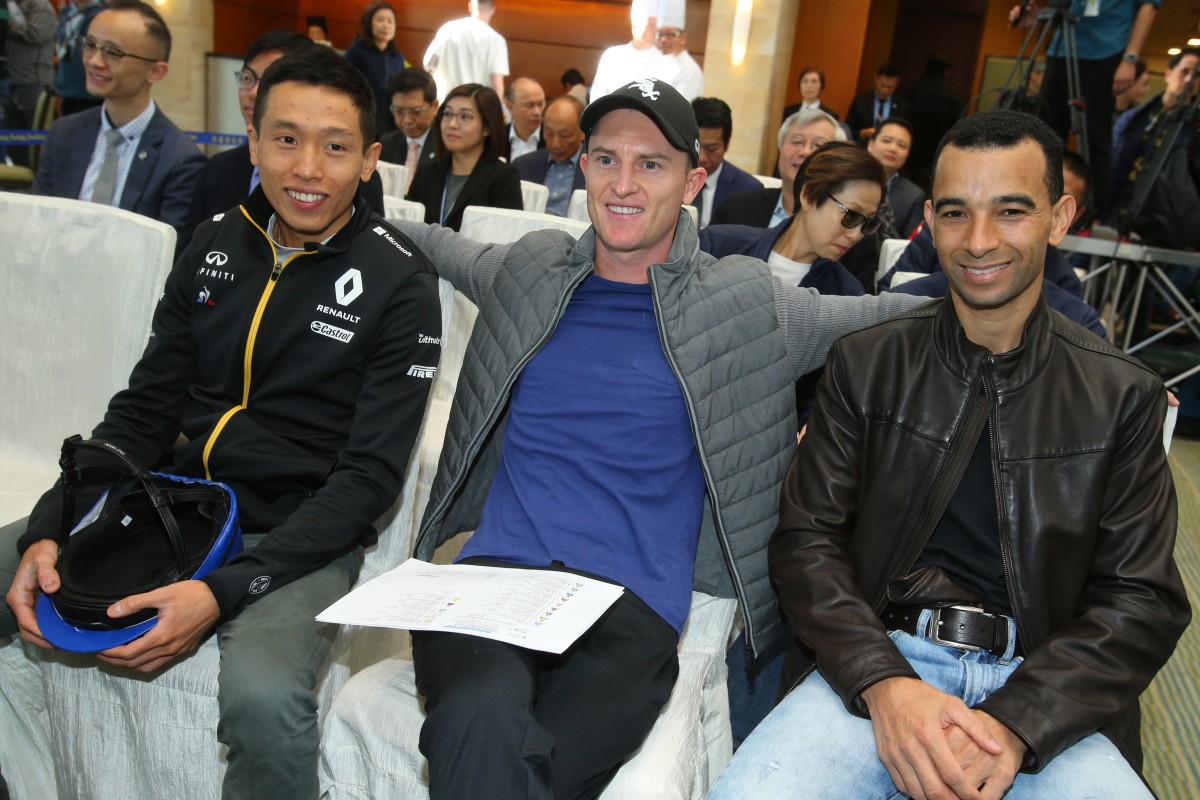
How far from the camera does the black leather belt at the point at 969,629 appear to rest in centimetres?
154

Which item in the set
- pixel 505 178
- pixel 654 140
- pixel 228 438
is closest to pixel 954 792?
pixel 654 140

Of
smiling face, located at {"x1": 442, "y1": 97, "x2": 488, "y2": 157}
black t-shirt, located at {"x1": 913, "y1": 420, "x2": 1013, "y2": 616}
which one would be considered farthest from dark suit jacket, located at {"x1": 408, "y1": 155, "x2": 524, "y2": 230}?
black t-shirt, located at {"x1": 913, "y1": 420, "x2": 1013, "y2": 616}

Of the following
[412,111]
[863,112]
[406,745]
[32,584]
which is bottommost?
[406,745]

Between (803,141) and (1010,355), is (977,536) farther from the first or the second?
(803,141)

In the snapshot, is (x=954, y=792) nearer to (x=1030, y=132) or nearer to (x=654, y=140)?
(x=1030, y=132)

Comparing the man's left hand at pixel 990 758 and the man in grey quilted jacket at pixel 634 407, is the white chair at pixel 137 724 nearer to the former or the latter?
the man in grey quilted jacket at pixel 634 407

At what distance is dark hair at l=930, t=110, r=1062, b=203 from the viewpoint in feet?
5.04

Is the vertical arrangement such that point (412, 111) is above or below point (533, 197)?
above

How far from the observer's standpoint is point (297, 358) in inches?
71.3

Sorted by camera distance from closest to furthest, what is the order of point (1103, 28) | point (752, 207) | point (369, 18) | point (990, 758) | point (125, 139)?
point (990, 758) < point (125, 139) < point (752, 207) < point (1103, 28) < point (369, 18)

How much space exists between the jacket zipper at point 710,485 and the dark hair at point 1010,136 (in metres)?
0.52

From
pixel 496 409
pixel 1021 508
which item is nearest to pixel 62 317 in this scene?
pixel 496 409

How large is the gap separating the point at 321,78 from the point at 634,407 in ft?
2.79

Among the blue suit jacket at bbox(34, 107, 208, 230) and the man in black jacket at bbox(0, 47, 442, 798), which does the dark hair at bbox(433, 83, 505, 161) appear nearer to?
the blue suit jacket at bbox(34, 107, 208, 230)
